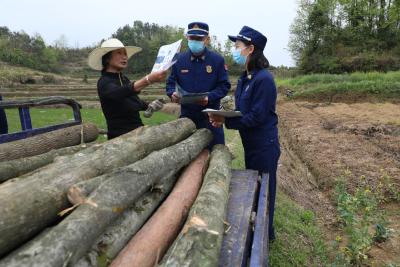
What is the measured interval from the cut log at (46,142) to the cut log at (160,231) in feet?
5.94

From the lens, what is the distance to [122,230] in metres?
2.36

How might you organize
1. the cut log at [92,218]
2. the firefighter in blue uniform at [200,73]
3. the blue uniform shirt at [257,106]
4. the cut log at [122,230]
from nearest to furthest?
the cut log at [92,218] < the cut log at [122,230] < the blue uniform shirt at [257,106] < the firefighter in blue uniform at [200,73]

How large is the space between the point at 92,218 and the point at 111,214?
0.58ft

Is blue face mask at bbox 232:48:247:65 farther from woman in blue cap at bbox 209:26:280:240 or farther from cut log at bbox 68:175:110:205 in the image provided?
cut log at bbox 68:175:110:205

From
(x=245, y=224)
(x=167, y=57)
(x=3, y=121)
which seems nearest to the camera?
(x=245, y=224)

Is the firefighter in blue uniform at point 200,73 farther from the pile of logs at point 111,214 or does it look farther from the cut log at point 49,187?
the pile of logs at point 111,214

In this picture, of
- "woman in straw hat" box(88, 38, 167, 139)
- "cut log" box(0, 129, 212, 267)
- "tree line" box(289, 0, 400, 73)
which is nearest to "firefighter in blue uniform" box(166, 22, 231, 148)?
"woman in straw hat" box(88, 38, 167, 139)

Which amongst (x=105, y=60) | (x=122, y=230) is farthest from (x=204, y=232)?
(x=105, y=60)

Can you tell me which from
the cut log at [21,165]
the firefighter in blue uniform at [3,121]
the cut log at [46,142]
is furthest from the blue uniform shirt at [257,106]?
the firefighter in blue uniform at [3,121]

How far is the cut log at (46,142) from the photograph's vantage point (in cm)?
397

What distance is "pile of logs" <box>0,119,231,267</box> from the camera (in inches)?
74.7

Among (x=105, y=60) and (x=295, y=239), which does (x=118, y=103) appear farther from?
(x=295, y=239)

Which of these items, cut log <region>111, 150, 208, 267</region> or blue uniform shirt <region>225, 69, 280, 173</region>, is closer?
cut log <region>111, 150, 208, 267</region>

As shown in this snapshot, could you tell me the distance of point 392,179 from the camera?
22.8 feet
